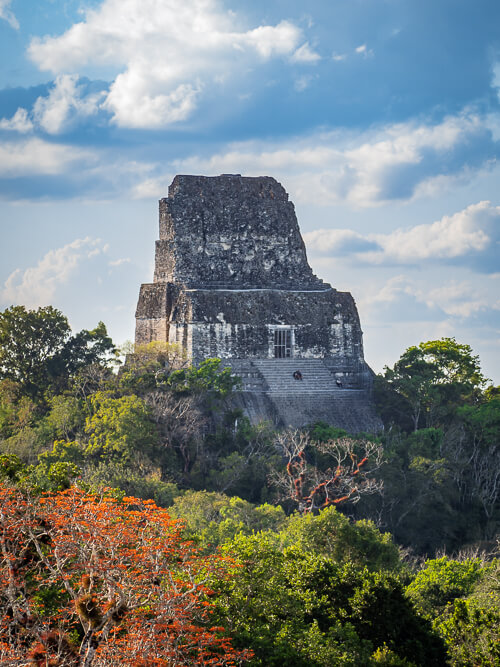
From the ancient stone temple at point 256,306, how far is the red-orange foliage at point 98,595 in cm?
1569

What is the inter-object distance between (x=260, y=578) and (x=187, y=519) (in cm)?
697

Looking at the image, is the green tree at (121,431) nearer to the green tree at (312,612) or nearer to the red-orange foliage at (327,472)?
the red-orange foliage at (327,472)

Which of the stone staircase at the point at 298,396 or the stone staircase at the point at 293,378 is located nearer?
the stone staircase at the point at 298,396

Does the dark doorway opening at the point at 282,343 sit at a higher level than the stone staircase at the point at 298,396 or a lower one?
higher

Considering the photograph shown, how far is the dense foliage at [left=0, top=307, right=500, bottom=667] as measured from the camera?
46.0ft

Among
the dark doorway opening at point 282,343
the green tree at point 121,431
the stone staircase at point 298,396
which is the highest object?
the dark doorway opening at point 282,343

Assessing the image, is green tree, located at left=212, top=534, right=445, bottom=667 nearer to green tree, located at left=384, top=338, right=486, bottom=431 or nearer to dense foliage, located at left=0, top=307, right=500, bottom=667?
dense foliage, located at left=0, top=307, right=500, bottom=667

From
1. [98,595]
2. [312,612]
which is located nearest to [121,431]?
[312,612]

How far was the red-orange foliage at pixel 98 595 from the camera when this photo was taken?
1287 centimetres

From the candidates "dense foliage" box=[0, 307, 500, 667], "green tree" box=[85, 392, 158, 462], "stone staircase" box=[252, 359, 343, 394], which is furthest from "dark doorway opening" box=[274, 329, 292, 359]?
"green tree" box=[85, 392, 158, 462]

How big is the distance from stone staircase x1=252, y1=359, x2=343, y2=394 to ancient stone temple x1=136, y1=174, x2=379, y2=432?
43 millimetres

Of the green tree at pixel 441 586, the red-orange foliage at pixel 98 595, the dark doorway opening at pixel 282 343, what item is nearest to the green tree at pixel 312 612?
the red-orange foliage at pixel 98 595

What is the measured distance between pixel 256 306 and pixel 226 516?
34.6 feet

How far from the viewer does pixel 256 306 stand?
3362 centimetres
